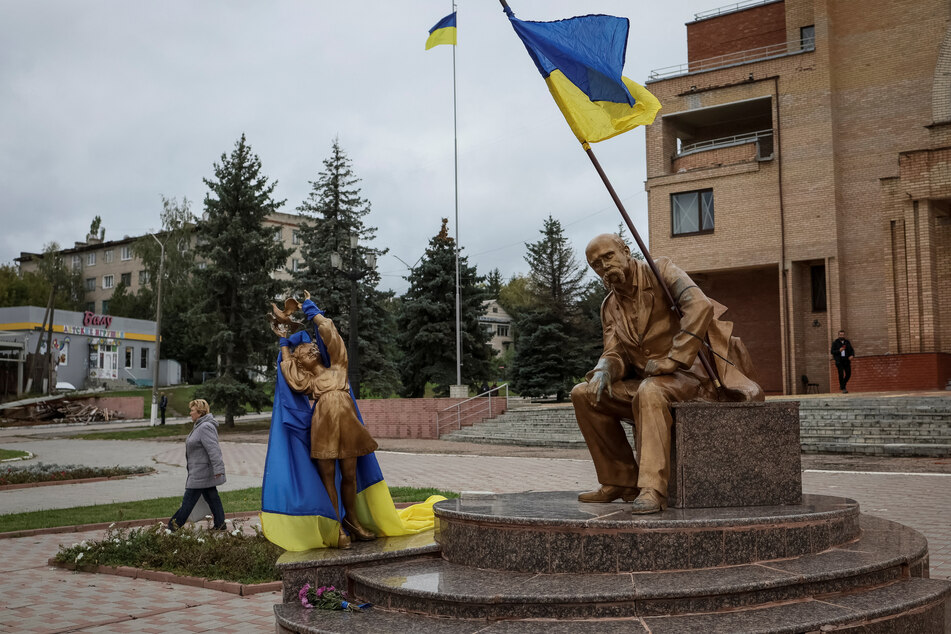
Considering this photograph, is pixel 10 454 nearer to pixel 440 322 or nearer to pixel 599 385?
pixel 440 322

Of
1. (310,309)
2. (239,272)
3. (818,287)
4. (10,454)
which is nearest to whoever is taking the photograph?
(310,309)

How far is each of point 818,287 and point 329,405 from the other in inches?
1095

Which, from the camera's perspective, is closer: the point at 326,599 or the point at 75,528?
the point at 326,599

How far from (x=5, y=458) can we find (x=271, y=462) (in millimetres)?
19773

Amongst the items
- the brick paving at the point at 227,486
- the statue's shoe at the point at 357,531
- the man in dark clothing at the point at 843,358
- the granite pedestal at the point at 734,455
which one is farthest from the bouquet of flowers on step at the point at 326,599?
the man in dark clothing at the point at 843,358

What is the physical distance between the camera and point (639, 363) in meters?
5.79

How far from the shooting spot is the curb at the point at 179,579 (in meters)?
6.76

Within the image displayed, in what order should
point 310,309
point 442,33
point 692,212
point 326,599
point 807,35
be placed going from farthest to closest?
point 807,35 < point 692,212 < point 442,33 < point 310,309 < point 326,599

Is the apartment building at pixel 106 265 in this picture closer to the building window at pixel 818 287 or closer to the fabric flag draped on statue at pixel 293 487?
the building window at pixel 818 287

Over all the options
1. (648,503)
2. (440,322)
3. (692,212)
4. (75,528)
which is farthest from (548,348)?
(648,503)

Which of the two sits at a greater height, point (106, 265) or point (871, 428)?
point (106, 265)

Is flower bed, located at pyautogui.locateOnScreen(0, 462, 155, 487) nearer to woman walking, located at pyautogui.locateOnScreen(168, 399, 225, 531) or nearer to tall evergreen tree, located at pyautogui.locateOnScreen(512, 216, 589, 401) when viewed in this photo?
woman walking, located at pyautogui.locateOnScreen(168, 399, 225, 531)

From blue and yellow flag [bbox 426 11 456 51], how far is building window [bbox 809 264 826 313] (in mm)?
15419

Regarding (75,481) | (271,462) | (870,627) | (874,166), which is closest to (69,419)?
(75,481)
